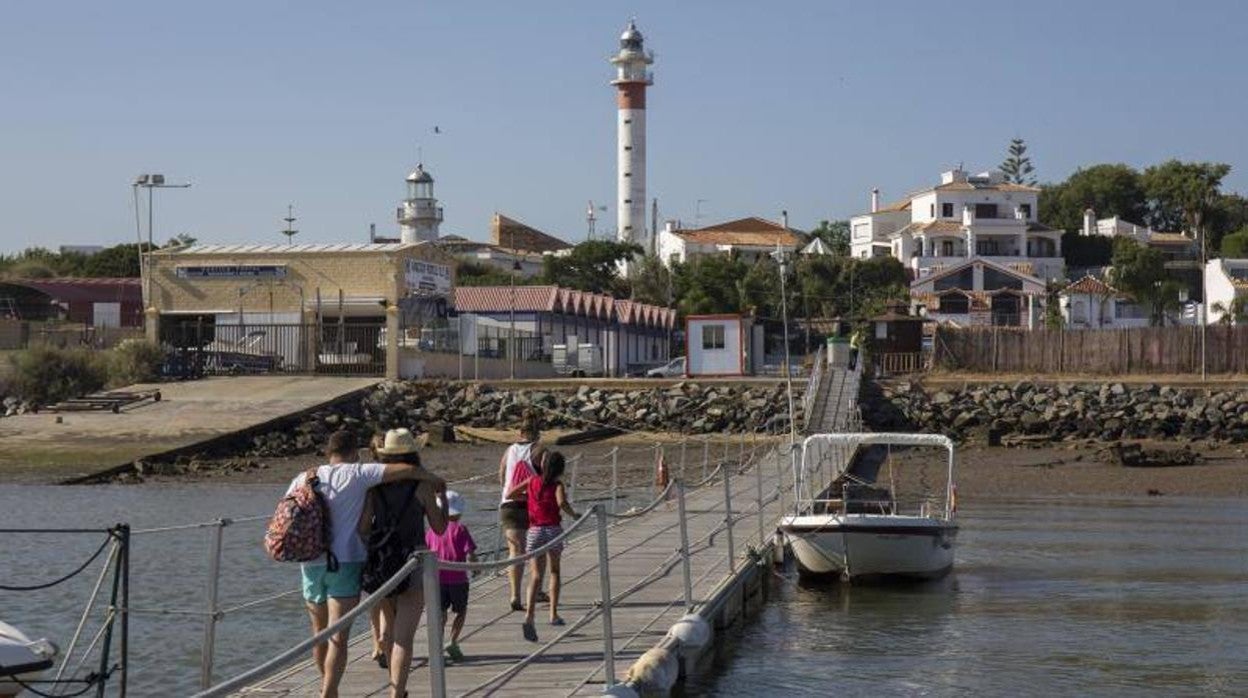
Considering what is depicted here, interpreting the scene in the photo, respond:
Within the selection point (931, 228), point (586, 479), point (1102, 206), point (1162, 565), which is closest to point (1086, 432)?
point (586, 479)

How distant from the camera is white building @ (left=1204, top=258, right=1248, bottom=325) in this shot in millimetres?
82562

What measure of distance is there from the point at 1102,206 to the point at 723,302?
54383 mm

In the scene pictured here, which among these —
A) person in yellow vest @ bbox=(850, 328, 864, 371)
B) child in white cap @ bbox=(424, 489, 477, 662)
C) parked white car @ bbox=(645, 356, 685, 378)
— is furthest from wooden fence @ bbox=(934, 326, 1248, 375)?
child in white cap @ bbox=(424, 489, 477, 662)

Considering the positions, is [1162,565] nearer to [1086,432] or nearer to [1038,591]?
[1038,591]

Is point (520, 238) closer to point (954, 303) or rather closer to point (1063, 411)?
point (954, 303)

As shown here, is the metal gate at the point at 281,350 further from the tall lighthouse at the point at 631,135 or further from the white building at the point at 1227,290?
the tall lighthouse at the point at 631,135

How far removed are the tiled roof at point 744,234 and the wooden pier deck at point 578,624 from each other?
9522 centimetres

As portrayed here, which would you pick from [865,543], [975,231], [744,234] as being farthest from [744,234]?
[865,543]

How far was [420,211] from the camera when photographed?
101125 millimetres

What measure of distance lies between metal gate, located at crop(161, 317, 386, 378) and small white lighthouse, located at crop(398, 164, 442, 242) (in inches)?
1586

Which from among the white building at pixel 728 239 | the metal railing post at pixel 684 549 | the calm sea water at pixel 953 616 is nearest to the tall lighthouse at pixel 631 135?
the white building at pixel 728 239

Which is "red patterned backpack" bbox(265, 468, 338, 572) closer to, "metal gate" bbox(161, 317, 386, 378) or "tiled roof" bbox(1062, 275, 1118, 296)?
"metal gate" bbox(161, 317, 386, 378)

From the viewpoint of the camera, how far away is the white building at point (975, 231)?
4345 inches

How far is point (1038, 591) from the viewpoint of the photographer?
22.6m
